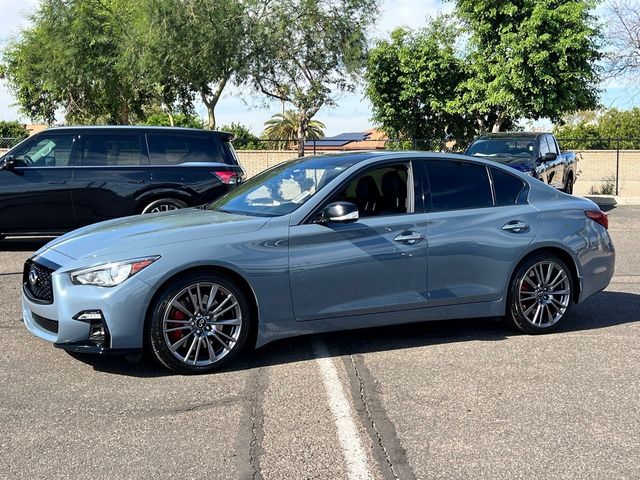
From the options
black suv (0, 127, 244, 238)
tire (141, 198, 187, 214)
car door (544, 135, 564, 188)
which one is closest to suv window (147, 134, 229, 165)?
black suv (0, 127, 244, 238)

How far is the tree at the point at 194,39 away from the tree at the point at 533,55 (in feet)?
26.6

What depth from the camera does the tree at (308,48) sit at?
26.1 metres

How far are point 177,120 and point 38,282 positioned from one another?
35739mm

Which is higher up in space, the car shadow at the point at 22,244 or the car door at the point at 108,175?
the car door at the point at 108,175

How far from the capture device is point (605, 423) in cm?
416

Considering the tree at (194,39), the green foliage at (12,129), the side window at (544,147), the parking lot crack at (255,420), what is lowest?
the parking lot crack at (255,420)

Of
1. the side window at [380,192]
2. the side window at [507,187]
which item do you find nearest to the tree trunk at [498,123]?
the side window at [507,187]

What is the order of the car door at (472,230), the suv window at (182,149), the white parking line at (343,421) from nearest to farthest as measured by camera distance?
the white parking line at (343,421) → the car door at (472,230) → the suv window at (182,149)

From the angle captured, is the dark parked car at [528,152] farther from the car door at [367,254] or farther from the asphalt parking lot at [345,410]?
the car door at [367,254]

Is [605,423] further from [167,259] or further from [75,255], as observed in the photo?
[75,255]

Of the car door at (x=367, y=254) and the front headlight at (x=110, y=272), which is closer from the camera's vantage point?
the front headlight at (x=110, y=272)

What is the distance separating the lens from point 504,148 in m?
15.4

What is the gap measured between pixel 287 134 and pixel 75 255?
57413 mm

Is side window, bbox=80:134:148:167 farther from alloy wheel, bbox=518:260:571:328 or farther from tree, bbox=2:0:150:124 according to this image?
tree, bbox=2:0:150:124
